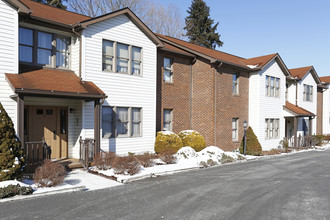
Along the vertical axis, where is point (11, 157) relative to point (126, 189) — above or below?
above

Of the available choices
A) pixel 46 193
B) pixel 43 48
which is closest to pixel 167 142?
pixel 43 48

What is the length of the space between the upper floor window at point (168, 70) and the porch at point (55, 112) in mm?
5804

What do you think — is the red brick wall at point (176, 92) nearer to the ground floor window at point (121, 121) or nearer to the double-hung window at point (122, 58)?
the ground floor window at point (121, 121)

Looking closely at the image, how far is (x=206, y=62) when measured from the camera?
58.5 ft

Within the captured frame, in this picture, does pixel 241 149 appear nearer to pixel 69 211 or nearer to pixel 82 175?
pixel 82 175

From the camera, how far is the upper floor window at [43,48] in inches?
451

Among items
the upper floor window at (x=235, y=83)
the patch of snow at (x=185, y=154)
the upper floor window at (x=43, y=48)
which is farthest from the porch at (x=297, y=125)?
the upper floor window at (x=43, y=48)

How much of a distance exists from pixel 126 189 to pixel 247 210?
3793 mm

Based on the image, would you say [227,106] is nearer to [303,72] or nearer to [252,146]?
[252,146]

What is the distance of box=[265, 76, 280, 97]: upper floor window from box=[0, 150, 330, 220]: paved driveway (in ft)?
39.0

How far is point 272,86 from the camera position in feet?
72.5

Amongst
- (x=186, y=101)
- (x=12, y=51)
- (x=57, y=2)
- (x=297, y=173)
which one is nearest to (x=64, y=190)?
(x=12, y=51)

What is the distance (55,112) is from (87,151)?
9.45 feet

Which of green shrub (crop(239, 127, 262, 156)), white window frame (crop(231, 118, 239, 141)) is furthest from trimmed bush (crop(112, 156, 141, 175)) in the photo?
white window frame (crop(231, 118, 239, 141))
